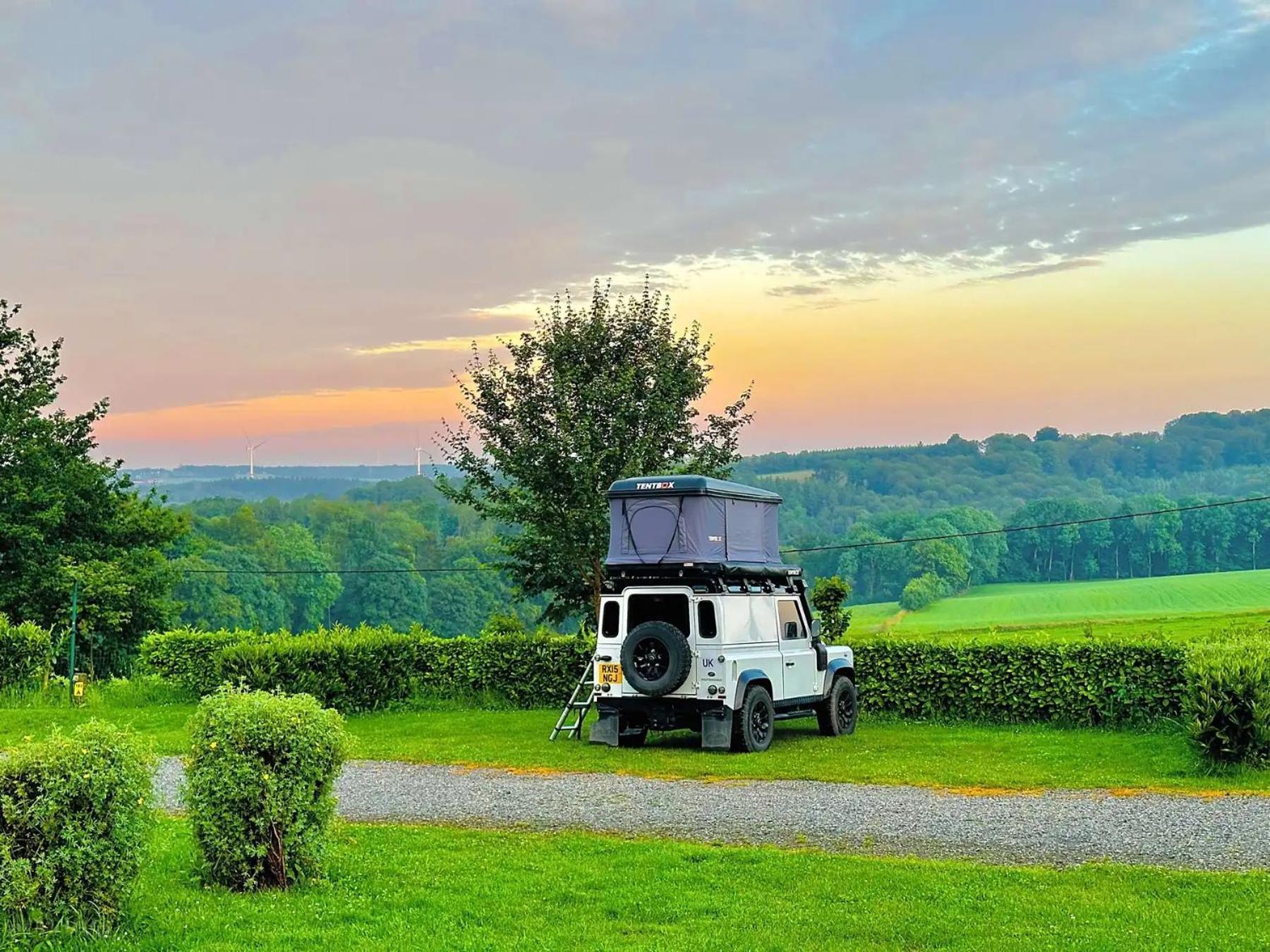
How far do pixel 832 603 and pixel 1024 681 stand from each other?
371 centimetres

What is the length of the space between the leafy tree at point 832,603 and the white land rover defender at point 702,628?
2985mm

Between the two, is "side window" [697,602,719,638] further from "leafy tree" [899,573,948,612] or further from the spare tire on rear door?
"leafy tree" [899,573,948,612]

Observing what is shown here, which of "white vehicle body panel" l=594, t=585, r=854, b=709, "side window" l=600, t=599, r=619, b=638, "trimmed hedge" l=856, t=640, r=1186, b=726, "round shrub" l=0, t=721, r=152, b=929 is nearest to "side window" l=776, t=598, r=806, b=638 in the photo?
"white vehicle body panel" l=594, t=585, r=854, b=709

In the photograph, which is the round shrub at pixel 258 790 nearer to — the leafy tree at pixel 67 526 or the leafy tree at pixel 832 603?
the leafy tree at pixel 832 603

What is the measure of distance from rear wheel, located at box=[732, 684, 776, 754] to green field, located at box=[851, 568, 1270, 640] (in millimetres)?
26602

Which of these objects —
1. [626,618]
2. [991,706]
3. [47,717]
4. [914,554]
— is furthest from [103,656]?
[914,554]

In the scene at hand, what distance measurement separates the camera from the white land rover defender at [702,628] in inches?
617

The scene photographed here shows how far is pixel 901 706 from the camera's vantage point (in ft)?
64.1

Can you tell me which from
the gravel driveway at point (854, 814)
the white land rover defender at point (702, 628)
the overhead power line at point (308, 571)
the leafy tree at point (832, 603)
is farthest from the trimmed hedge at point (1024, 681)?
the overhead power line at point (308, 571)

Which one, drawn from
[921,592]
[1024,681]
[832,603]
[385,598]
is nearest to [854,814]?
[1024,681]

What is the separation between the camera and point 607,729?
647 inches

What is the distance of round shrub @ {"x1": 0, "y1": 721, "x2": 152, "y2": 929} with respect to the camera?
6.53 meters

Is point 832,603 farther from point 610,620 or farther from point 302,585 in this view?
point 302,585

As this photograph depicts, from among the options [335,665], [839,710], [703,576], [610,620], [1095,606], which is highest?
[703,576]
